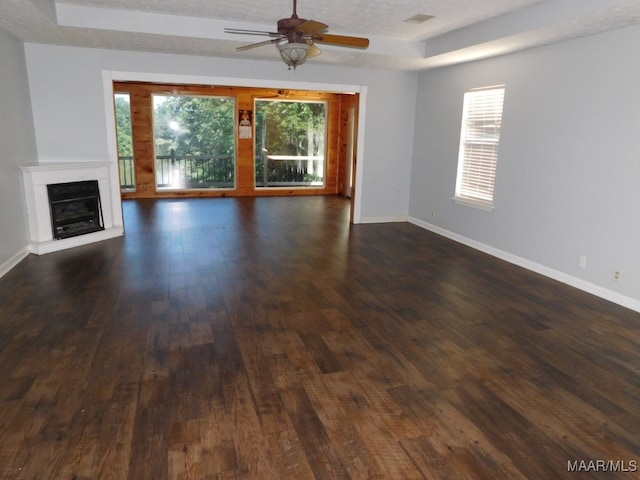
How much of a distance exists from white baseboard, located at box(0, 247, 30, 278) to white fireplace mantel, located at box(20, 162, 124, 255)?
0.14 meters

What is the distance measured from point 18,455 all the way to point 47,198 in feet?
13.4

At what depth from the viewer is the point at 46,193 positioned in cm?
526

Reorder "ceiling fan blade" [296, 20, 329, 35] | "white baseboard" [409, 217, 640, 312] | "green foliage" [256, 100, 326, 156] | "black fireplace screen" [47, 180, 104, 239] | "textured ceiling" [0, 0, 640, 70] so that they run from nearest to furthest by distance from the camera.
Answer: "ceiling fan blade" [296, 20, 329, 35] → "textured ceiling" [0, 0, 640, 70] → "white baseboard" [409, 217, 640, 312] → "black fireplace screen" [47, 180, 104, 239] → "green foliage" [256, 100, 326, 156]

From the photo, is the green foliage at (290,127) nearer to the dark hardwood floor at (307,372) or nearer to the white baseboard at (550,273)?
the white baseboard at (550,273)

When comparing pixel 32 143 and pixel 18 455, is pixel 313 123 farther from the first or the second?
pixel 18 455

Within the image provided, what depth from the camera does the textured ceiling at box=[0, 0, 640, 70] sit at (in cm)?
387

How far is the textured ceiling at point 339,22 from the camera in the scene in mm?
3873

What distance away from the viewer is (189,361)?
2822mm

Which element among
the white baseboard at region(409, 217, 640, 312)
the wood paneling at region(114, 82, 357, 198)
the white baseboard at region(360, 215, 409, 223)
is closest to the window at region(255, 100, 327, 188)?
the wood paneling at region(114, 82, 357, 198)

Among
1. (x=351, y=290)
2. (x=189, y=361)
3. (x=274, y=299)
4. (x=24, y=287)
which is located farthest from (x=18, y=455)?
(x=351, y=290)

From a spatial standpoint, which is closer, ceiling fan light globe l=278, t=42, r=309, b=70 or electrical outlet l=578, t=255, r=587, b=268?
ceiling fan light globe l=278, t=42, r=309, b=70

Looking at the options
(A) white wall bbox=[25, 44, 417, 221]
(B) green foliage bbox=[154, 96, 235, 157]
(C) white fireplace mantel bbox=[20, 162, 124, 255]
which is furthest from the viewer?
(B) green foliage bbox=[154, 96, 235, 157]

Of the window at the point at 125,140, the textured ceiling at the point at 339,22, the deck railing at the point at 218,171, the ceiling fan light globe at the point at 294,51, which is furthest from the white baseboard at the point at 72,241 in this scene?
the deck railing at the point at 218,171

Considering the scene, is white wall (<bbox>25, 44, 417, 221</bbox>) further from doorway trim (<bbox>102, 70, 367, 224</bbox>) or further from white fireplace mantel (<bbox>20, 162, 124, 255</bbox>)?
white fireplace mantel (<bbox>20, 162, 124, 255</bbox>)
